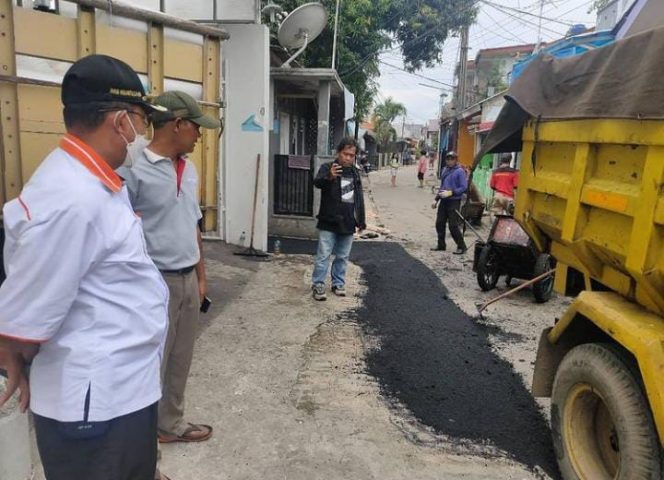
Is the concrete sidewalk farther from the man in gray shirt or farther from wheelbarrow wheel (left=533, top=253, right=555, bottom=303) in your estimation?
wheelbarrow wheel (left=533, top=253, right=555, bottom=303)

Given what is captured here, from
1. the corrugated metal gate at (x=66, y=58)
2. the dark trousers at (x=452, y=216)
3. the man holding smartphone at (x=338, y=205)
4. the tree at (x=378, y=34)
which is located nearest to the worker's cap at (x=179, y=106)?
the corrugated metal gate at (x=66, y=58)

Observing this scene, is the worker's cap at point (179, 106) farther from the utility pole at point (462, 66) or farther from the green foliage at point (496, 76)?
the green foliage at point (496, 76)

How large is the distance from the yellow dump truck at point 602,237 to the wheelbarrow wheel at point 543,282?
122 inches

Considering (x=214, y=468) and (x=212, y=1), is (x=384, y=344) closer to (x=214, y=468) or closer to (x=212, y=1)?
(x=214, y=468)

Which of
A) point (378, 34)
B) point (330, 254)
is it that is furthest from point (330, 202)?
point (378, 34)

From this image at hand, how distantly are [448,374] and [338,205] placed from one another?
2467 millimetres

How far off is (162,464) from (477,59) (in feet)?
110

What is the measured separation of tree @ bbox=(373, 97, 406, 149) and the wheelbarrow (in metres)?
49.6

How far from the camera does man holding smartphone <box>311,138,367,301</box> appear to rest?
604 cm

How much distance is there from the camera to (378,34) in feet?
55.9

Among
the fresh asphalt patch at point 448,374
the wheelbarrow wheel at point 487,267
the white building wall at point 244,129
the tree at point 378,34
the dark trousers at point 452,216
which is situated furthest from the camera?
the tree at point 378,34

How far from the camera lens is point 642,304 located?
246 cm

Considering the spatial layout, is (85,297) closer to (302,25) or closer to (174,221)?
(174,221)

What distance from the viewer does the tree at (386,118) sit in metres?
56.8
